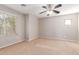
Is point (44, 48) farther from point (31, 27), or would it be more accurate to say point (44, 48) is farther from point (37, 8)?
point (37, 8)

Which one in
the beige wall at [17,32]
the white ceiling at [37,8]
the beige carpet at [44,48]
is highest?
the white ceiling at [37,8]

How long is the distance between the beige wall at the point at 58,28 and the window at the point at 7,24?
0.64 metres

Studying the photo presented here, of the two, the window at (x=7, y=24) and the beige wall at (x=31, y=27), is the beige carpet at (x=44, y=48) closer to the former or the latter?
the beige wall at (x=31, y=27)

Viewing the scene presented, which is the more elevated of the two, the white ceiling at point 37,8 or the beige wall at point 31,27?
the white ceiling at point 37,8

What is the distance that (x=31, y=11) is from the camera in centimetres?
211

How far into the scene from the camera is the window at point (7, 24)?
1.93 metres

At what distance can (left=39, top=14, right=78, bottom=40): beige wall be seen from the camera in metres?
1.99

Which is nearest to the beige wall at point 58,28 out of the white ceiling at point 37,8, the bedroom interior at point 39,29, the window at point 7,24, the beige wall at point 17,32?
the bedroom interior at point 39,29

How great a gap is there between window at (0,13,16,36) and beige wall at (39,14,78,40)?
0.64m

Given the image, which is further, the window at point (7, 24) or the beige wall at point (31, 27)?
the beige wall at point (31, 27)

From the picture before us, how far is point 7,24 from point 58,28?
3.73 ft

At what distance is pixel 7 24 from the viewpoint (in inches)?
77.5

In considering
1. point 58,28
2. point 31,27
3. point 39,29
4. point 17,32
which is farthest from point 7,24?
point 58,28

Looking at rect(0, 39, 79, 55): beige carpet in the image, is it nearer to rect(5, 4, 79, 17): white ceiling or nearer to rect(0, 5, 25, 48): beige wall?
rect(0, 5, 25, 48): beige wall
